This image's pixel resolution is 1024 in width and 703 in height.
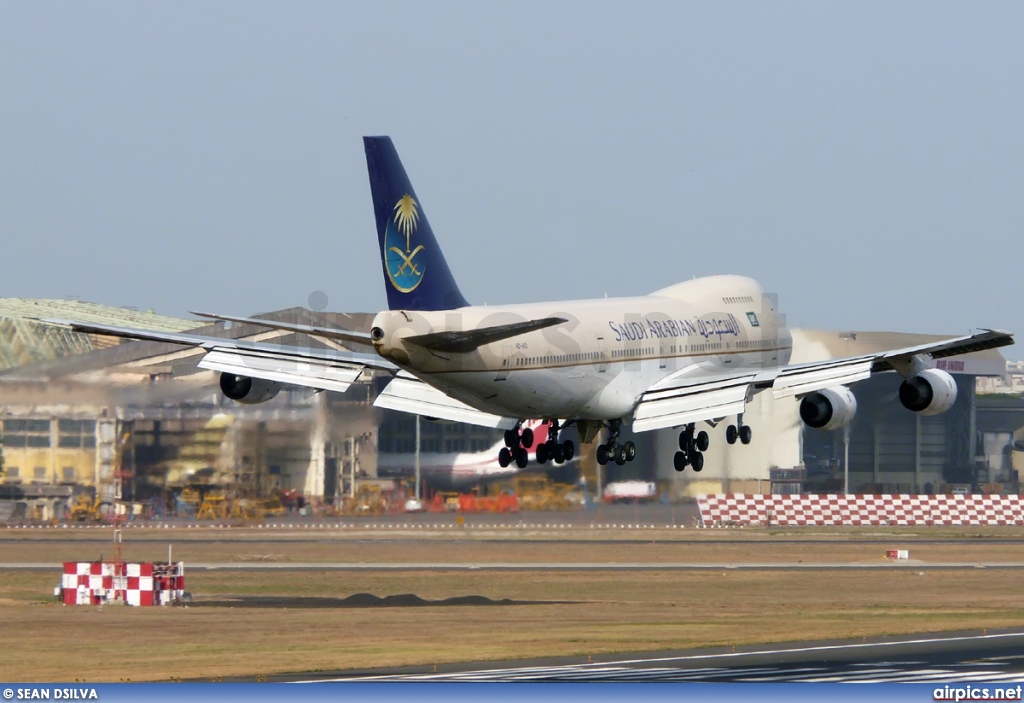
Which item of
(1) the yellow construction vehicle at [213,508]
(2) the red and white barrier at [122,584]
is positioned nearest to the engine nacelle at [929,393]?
(2) the red and white barrier at [122,584]

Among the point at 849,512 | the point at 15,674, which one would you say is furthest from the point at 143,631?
the point at 849,512

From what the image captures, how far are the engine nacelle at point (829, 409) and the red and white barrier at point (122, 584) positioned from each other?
2823 cm

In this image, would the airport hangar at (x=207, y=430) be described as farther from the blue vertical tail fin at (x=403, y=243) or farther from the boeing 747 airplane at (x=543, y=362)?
the blue vertical tail fin at (x=403, y=243)

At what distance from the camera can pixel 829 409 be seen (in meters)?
57.5

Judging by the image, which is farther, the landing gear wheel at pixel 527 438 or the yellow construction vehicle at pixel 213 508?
the yellow construction vehicle at pixel 213 508

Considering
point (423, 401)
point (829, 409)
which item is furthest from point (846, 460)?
point (423, 401)

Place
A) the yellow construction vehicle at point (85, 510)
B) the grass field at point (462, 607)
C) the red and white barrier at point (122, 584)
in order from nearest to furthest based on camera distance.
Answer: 1. the grass field at point (462, 607)
2. the red and white barrier at point (122, 584)
3. the yellow construction vehicle at point (85, 510)

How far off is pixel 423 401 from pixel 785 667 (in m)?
15.6

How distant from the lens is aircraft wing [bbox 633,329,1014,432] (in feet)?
181

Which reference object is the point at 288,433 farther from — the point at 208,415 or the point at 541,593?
the point at 541,593

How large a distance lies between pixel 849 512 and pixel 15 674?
Answer: 7608 centimetres

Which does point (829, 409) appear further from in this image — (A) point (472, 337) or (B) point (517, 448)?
(A) point (472, 337)

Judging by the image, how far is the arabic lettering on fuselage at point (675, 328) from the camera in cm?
6094

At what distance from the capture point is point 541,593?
75312 millimetres
